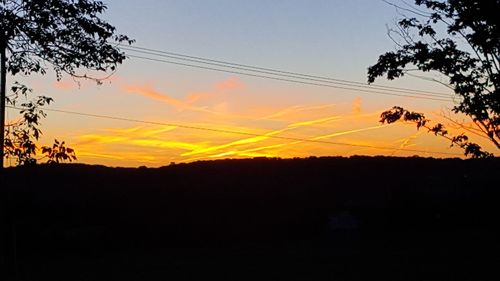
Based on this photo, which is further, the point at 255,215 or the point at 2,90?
the point at 255,215

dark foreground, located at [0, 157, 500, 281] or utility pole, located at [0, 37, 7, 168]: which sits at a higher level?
utility pole, located at [0, 37, 7, 168]

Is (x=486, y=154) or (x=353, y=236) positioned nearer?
(x=486, y=154)

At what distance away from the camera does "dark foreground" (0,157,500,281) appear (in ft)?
75.5

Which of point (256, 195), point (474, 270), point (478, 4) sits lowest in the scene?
point (474, 270)

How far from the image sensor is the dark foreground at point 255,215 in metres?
23.0

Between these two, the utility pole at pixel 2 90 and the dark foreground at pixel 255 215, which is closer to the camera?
the utility pole at pixel 2 90

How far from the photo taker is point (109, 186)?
2984cm

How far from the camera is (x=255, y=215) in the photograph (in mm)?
28859

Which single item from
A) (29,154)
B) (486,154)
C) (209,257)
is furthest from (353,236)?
(29,154)

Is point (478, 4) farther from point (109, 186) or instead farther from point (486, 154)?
point (109, 186)

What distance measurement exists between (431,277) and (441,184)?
13.0 meters

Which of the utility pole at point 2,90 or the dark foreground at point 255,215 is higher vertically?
the utility pole at point 2,90

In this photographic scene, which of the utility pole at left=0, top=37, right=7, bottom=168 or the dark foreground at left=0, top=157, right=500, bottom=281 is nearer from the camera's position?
the utility pole at left=0, top=37, right=7, bottom=168

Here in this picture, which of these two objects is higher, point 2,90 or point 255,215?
point 2,90
